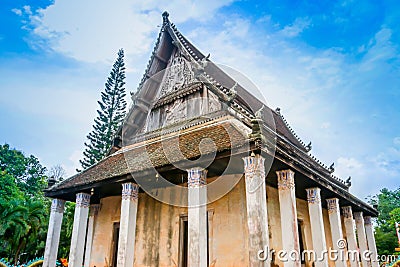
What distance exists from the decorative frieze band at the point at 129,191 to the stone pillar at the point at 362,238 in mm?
9202

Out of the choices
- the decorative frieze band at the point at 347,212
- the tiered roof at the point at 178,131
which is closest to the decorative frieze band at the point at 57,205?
the tiered roof at the point at 178,131

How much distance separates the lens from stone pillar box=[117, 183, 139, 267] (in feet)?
28.4

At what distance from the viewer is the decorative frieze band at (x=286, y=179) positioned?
8180mm

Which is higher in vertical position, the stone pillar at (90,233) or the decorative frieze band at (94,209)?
the decorative frieze band at (94,209)

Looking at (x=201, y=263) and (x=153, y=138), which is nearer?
(x=201, y=263)

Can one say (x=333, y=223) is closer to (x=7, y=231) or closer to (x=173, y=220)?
(x=173, y=220)

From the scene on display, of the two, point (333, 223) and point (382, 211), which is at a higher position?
point (382, 211)

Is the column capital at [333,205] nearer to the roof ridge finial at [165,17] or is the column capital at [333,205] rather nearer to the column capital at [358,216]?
the column capital at [358,216]

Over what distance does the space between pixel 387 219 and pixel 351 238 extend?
1136 inches

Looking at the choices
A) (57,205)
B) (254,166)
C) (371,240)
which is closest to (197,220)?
(254,166)

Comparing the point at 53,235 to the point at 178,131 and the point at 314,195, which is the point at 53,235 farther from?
the point at 314,195

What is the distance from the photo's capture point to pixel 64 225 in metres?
22.7

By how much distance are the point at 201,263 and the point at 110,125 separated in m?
24.1

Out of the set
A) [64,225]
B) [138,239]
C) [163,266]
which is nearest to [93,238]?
[138,239]
